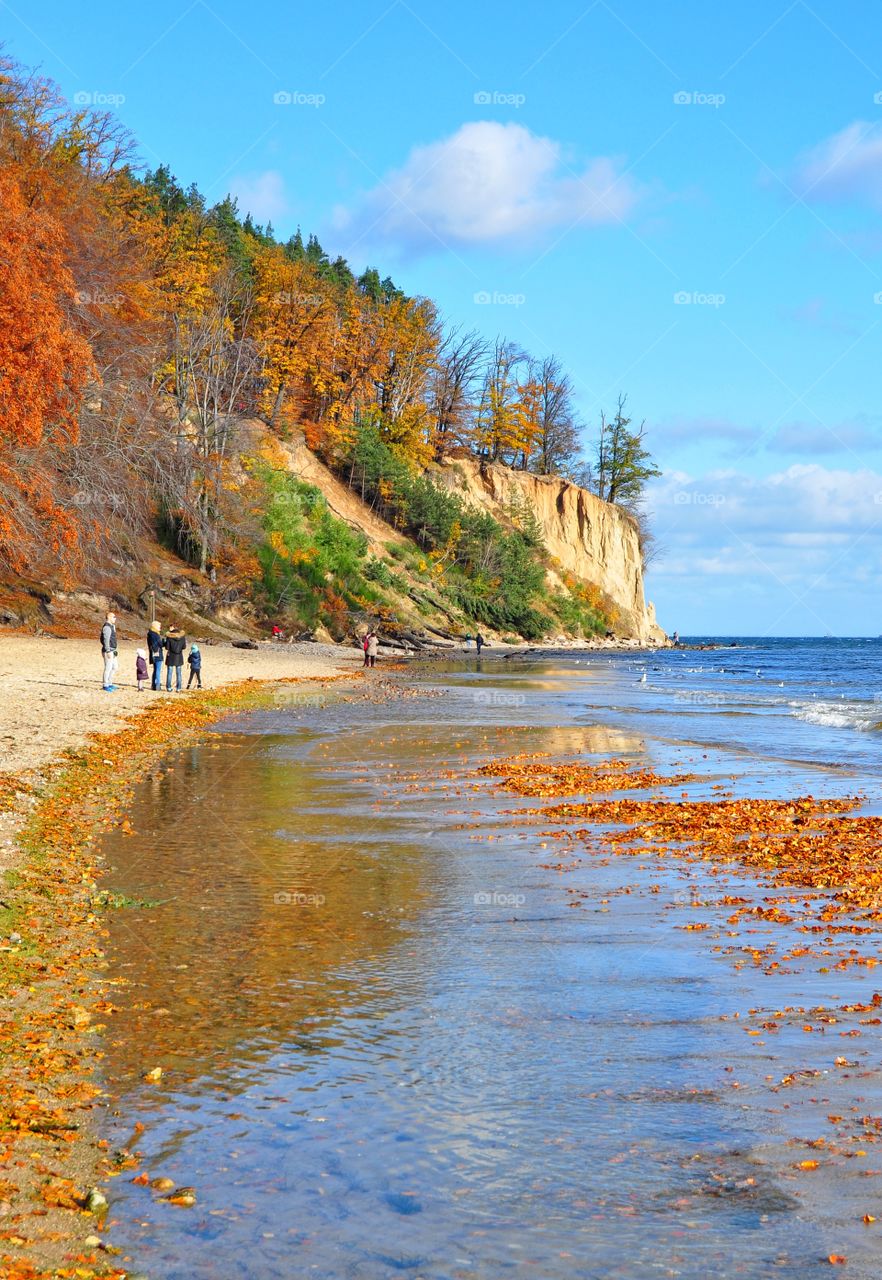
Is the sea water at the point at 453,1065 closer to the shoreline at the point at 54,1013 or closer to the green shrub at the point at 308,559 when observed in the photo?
A: the shoreline at the point at 54,1013

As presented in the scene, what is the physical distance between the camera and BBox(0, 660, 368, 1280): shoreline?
450 centimetres

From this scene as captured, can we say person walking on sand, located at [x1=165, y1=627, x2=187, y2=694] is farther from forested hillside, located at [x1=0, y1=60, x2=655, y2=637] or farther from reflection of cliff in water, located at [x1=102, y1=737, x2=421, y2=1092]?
reflection of cliff in water, located at [x1=102, y1=737, x2=421, y2=1092]

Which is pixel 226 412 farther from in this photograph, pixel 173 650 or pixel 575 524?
pixel 575 524

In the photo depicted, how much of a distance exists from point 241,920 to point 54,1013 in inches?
96.3

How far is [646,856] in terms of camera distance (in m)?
12.3

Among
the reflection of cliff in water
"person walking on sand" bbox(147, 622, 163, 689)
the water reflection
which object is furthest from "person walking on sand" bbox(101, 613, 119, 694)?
the water reflection

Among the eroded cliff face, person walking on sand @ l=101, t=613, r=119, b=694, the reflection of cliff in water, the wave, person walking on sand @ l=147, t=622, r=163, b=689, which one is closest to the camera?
the reflection of cliff in water

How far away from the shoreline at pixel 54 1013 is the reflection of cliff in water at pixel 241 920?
0.75ft

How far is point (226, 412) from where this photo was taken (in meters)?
64.1

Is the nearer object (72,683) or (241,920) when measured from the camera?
(241,920)

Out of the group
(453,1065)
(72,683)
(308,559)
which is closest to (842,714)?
(72,683)

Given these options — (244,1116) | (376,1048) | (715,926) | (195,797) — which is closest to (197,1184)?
(244,1116)

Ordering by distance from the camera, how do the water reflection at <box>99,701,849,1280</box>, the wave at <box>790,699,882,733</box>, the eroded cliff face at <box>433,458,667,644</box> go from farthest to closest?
the eroded cliff face at <box>433,458,667,644</box> < the wave at <box>790,699,882,733</box> < the water reflection at <box>99,701,849,1280</box>

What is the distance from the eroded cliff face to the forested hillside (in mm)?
2439
